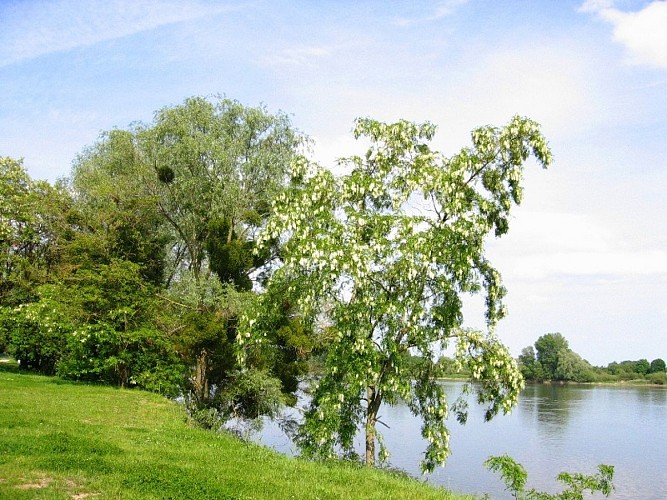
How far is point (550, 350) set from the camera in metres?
114

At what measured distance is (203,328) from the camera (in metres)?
25.3

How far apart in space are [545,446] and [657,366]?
116 meters

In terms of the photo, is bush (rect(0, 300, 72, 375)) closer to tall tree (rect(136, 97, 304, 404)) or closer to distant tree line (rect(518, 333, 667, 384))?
tall tree (rect(136, 97, 304, 404))

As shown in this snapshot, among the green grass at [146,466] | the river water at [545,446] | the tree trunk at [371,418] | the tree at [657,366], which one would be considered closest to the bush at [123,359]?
the river water at [545,446]

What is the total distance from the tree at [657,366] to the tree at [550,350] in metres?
34.8

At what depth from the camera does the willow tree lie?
14.8 m

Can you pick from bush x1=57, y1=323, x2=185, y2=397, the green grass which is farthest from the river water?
the green grass

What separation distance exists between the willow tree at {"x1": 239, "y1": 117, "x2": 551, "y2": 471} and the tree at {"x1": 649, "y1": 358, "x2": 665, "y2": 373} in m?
140

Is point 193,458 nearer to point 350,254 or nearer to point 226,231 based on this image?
point 350,254

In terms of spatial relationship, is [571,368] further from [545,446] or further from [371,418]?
[371,418]

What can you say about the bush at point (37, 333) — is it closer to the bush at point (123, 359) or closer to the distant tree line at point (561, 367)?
the bush at point (123, 359)

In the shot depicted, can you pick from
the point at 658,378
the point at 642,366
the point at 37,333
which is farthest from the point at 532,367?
the point at 37,333

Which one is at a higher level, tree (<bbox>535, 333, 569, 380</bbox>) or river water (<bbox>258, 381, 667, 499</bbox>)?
tree (<bbox>535, 333, 569, 380</bbox>)

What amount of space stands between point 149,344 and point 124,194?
7.98 meters
